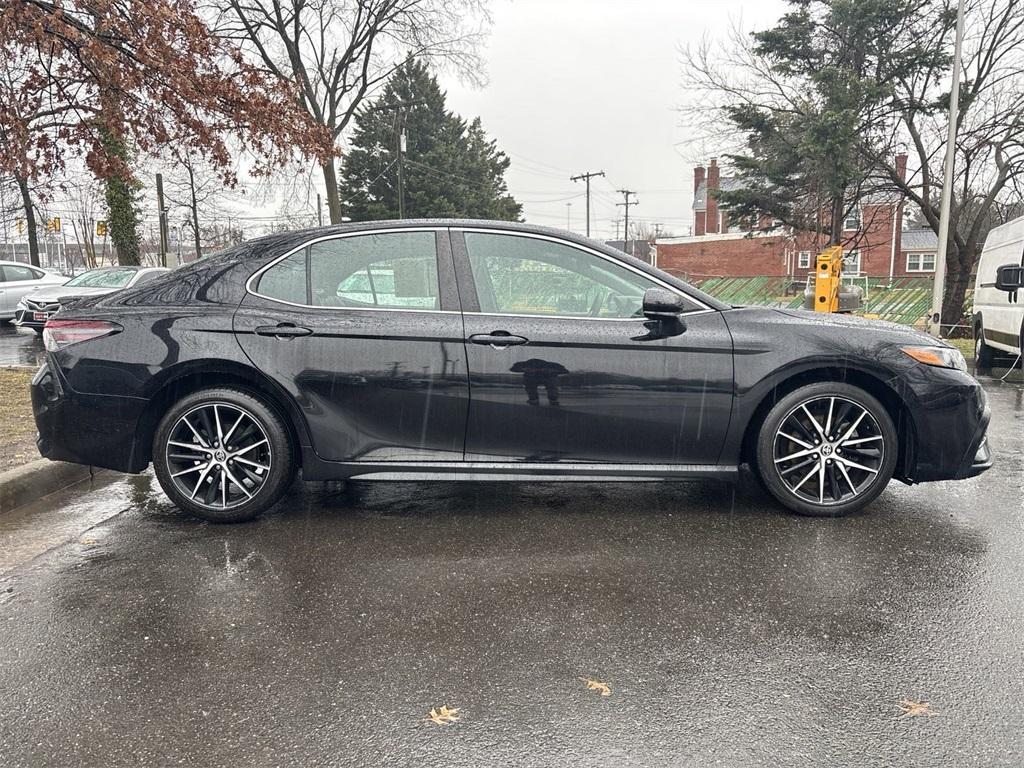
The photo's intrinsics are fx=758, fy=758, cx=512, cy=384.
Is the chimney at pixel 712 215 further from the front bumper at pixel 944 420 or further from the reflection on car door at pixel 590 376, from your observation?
the reflection on car door at pixel 590 376

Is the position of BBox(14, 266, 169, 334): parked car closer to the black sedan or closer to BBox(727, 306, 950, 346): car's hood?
the black sedan

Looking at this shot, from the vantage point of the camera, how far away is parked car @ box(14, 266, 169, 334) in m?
13.6

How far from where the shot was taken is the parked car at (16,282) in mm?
17453

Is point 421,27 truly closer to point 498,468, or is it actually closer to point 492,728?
point 498,468

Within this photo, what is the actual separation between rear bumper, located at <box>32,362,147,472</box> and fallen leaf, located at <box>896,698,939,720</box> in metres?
3.71

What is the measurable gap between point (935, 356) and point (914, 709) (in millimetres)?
2344

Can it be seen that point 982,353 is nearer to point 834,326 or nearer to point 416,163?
point 834,326

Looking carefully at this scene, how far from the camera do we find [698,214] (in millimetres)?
61656

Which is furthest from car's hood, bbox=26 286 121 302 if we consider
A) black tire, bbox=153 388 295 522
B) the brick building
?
the brick building

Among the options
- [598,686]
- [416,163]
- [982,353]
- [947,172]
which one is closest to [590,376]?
[598,686]

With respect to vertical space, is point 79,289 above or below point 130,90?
below

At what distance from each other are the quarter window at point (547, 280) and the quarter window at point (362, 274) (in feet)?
0.90

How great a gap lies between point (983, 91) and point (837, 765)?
2313cm

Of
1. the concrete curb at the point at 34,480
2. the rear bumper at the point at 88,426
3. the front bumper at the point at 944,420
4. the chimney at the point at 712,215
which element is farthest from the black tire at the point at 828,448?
the chimney at the point at 712,215
